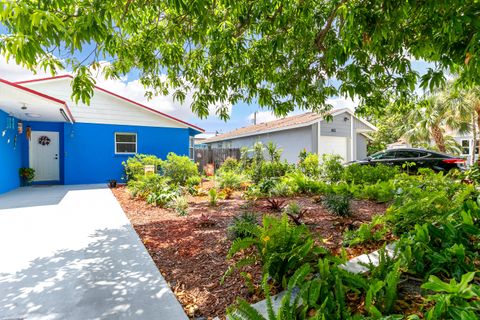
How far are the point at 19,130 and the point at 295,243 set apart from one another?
11384 millimetres

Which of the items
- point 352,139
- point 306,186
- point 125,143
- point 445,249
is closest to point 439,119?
point 352,139

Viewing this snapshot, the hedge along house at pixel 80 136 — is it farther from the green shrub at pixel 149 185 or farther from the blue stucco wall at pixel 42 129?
the green shrub at pixel 149 185

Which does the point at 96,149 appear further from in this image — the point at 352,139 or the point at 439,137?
the point at 439,137

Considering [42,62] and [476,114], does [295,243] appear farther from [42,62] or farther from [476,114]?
[476,114]

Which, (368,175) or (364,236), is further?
(368,175)

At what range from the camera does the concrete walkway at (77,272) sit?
2.27 metres

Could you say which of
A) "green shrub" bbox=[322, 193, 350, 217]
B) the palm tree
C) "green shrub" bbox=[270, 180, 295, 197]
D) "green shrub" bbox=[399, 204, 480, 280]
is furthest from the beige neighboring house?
"green shrub" bbox=[399, 204, 480, 280]

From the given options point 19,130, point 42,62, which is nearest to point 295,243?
point 42,62

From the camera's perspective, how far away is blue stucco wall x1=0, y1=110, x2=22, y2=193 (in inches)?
325

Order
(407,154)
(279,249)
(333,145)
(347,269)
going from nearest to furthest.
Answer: (347,269) < (279,249) < (407,154) < (333,145)

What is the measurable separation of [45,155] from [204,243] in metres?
10.7

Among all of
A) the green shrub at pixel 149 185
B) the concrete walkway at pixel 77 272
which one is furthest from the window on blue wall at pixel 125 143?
the concrete walkway at pixel 77 272

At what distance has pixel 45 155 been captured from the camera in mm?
11148

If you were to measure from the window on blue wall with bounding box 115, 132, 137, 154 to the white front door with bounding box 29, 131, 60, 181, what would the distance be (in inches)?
90.4
